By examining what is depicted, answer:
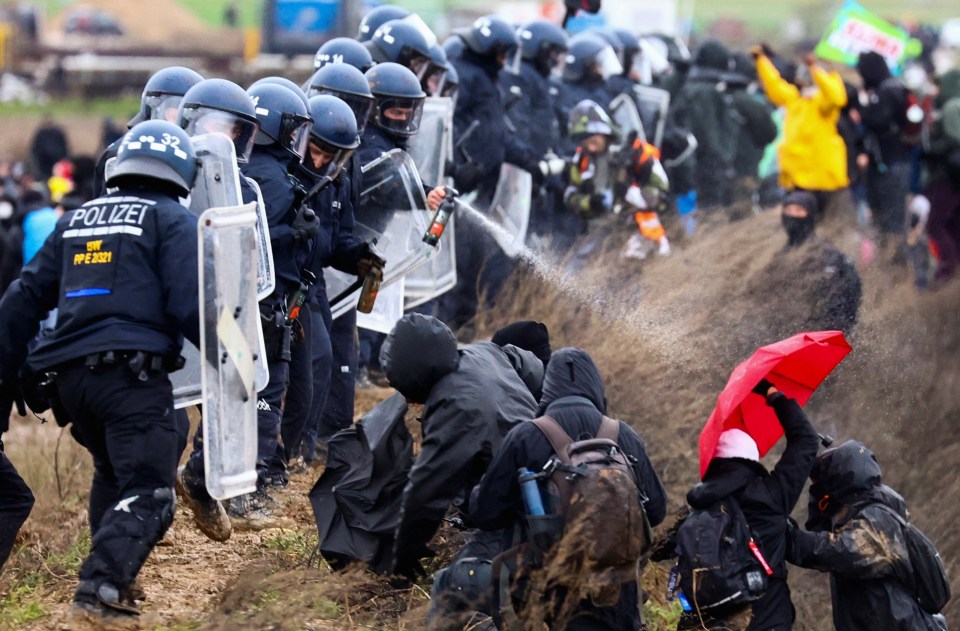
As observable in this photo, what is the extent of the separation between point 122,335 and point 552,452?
165 cm

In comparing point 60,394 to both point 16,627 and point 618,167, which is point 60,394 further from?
point 618,167

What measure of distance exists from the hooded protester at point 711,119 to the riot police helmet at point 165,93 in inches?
327

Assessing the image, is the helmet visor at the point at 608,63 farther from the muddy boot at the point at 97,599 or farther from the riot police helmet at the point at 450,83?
the muddy boot at the point at 97,599

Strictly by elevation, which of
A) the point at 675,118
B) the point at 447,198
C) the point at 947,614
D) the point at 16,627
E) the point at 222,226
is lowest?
the point at 947,614

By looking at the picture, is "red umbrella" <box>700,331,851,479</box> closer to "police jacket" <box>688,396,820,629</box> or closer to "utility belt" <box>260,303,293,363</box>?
"police jacket" <box>688,396,820,629</box>

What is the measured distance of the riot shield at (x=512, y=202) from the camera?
12.2 metres

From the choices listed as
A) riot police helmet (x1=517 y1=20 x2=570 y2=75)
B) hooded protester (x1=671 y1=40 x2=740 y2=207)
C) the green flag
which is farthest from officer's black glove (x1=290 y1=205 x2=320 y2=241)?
the green flag

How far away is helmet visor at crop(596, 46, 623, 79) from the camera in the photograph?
14203mm

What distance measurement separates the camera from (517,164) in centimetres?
1234

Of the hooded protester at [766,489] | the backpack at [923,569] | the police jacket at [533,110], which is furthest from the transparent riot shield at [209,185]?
the police jacket at [533,110]

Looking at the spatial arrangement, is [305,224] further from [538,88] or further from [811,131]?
[811,131]

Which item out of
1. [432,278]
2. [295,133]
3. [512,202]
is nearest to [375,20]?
[512,202]

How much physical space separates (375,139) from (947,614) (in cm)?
479

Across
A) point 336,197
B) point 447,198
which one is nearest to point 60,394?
point 336,197
